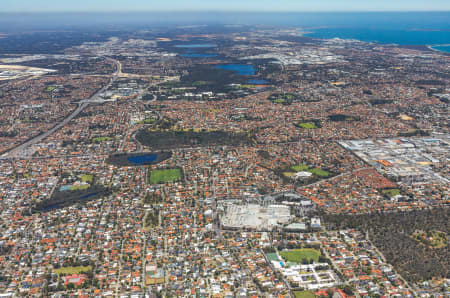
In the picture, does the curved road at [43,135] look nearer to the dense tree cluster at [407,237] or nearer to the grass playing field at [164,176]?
the grass playing field at [164,176]

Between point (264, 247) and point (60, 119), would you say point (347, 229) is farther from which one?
point (60, 119)

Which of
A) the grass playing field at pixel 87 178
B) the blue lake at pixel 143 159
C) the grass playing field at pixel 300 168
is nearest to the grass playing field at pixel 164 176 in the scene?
the blue lake at pixel 143 159

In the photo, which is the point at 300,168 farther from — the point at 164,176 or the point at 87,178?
the point at 87,178

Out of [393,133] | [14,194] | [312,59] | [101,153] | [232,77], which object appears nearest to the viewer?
[14,194]

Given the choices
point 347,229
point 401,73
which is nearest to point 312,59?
point 401,73

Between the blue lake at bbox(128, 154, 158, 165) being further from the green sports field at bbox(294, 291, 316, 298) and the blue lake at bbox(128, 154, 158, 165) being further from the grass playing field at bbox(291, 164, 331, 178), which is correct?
the green sports field at bbox(294, 291, 316, 298)

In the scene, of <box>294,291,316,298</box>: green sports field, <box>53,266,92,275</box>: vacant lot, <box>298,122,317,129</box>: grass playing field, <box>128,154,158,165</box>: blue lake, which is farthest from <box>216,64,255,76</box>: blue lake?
<box>294,291,316,298</box>: green sports field

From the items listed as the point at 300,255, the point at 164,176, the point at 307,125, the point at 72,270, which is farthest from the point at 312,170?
the point at 72,270
